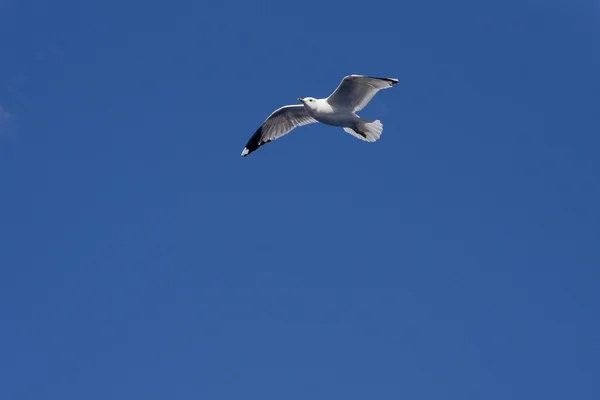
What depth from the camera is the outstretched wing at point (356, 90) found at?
12.7 metres

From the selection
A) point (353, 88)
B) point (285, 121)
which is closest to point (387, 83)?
point (353, 88)

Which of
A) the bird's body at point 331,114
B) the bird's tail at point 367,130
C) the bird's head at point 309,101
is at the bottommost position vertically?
the bird's tail at point 367,130

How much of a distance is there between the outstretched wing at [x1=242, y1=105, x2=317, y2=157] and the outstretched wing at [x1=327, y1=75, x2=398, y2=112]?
1266 mm

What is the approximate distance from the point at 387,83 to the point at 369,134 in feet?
3.59

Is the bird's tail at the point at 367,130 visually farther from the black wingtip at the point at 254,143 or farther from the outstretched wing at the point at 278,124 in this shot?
the black wingtip at the point at 254,143

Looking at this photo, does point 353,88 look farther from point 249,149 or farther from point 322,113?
point 249,149

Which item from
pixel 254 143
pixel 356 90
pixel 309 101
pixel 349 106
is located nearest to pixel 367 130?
pixel 349 106

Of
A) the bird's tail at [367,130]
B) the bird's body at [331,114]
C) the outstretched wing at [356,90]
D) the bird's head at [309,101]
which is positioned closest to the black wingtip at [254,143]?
the bird's head at [309,101]

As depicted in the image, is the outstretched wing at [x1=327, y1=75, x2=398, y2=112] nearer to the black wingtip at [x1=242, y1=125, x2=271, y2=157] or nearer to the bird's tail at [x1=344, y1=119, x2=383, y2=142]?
the bird's tail at [x1=344, y1=119, x2=383, y2=142]

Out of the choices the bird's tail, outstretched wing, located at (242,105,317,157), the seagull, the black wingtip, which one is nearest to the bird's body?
the seagull

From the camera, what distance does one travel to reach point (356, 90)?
1301 cm

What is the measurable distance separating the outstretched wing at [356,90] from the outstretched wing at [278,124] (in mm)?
1266

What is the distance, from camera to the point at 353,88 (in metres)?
13.0

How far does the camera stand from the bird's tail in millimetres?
13398
